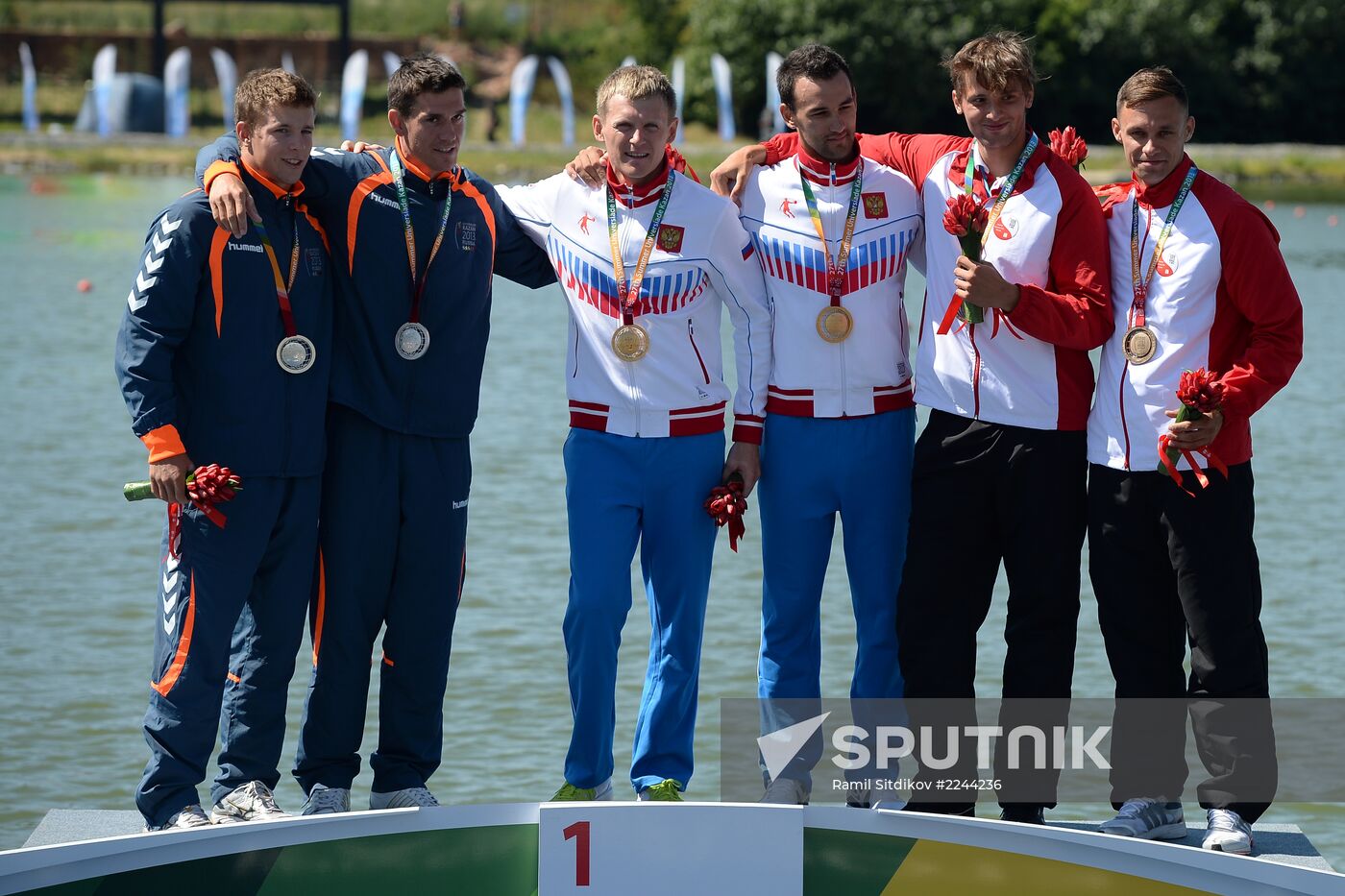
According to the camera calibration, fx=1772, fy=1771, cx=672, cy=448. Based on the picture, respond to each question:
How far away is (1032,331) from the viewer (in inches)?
183

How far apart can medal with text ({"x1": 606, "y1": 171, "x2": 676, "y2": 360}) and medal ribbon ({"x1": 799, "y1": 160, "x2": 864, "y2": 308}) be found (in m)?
0.42

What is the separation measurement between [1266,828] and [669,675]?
5.68 ft

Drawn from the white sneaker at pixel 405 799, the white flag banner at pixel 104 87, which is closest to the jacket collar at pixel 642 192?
the white sneaker at pixel 405 799

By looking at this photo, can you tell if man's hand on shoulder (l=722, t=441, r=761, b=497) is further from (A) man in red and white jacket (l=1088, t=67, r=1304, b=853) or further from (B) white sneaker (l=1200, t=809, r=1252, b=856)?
(B) white sneaker (l=1200, t=809, r=1252, b=856)

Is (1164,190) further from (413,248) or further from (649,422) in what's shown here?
(413,248)

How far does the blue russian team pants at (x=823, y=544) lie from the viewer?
197 inches

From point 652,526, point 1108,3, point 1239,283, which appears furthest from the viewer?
point 1108,3

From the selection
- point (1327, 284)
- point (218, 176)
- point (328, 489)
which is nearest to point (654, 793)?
point (328, 489)

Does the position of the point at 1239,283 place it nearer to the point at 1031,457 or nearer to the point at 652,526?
the point at 1031,457

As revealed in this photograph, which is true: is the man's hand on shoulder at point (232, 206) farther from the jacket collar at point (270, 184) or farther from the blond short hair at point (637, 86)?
the blond short hair at point (637, 86)

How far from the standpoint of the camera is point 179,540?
478 cm

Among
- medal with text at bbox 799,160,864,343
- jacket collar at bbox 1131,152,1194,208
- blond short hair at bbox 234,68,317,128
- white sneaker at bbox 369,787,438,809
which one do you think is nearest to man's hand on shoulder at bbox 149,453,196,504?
blond short hair at bbox 234,68,317,128

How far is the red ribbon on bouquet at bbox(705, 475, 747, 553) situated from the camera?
4850 millimetres

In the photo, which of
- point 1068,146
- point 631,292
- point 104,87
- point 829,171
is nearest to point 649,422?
point 631,292
